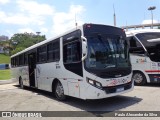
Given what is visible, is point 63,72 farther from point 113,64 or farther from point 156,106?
point 156,106

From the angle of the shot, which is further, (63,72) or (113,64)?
(63,72)

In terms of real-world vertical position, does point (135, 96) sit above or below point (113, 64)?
below

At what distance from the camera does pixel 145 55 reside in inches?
507

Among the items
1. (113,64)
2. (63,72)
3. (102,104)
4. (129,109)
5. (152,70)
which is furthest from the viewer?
(152,70)

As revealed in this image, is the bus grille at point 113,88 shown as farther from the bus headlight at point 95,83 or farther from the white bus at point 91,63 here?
the bus headlight at point 95,83

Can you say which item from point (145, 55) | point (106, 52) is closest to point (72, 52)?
point (106, 52)

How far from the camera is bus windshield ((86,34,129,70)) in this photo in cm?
800

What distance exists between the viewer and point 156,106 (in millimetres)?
7891

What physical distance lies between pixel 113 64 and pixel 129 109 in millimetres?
1665

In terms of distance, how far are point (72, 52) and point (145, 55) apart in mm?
5621

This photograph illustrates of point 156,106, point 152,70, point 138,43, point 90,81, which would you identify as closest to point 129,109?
point 156,106

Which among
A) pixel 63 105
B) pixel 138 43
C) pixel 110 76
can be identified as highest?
pixel 138 43

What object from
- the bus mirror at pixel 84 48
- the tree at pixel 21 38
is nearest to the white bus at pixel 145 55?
→ the bus mirror at pixel 84 48

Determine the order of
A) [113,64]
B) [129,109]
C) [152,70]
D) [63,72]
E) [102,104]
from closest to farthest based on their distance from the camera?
[129,109], [113,64], [102,104], [63,72], [152,70]
